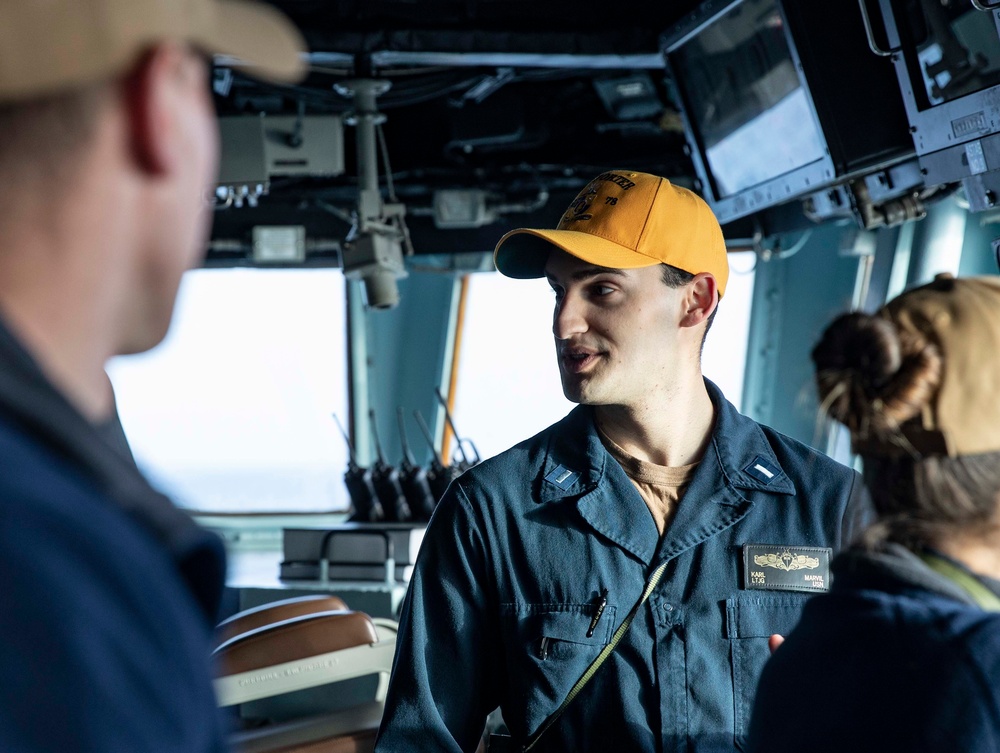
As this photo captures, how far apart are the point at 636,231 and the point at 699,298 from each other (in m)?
0.20

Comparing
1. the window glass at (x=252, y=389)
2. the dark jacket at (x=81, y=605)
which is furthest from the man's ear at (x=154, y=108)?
the window glass at (x=252, y=389)

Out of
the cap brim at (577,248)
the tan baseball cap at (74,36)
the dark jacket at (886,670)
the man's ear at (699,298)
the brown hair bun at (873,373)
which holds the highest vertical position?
the tan baseball cap at (74,36)

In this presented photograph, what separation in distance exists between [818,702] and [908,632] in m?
0.11

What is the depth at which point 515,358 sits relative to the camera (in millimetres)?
7359

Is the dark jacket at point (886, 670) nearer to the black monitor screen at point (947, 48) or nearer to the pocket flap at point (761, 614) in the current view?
the pocket flap at point (761, 614)

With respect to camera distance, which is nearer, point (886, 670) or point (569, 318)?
point (886, 670)

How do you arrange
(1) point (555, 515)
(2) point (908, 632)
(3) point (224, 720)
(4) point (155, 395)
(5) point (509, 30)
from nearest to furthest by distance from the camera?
(3) point (224, 720)
(2) point (908, 632)
(1) point (555, 515)
(5) point (509, 30)
(4) point (155, 395)

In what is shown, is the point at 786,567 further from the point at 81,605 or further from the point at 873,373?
the point at 81,605

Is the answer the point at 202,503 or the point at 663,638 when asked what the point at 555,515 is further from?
the point at 202,503

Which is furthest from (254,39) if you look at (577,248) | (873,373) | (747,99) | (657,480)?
(747,99)

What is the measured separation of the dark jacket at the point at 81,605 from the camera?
53 cm

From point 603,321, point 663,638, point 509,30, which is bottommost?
point 663,638

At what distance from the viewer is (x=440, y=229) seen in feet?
17.9

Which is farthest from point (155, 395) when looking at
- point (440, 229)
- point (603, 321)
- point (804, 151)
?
point (603, 321)
